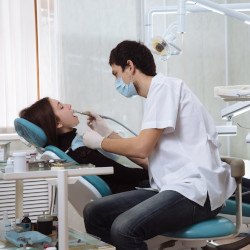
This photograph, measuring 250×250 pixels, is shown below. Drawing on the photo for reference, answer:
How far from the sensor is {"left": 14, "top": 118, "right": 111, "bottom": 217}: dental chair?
2094 mm

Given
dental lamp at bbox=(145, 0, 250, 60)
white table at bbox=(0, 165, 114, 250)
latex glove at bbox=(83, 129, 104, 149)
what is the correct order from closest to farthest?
white table at bbox=(0, 165, 114, 250)
latex glove at bbox=(83, 129, 104, 149)
dental lamp at bbox=(145, 0, 250, 60)

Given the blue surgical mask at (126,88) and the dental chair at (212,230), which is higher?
the blue surgical mask at (126,88)

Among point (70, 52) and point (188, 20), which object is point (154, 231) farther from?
point (188, 20)

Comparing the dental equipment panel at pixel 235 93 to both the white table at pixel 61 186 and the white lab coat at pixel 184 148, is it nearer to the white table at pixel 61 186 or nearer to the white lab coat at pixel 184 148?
the white lab coat at pixel 184 148

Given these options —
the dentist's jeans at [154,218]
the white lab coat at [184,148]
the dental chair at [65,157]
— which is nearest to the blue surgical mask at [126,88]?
the white lab coat at [184,148]

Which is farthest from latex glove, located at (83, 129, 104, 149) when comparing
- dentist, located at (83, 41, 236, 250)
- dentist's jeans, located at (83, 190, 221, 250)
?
dentist's jeans, located at (83, 190, 221, 250)

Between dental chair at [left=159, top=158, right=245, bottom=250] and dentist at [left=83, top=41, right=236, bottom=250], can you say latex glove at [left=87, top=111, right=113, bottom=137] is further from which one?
dental chair at [left=159, top=158, right=245, bottom=250]

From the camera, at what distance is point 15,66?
10.9 ft

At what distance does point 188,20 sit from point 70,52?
1.07m

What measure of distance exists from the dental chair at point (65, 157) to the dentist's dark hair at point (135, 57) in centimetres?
46

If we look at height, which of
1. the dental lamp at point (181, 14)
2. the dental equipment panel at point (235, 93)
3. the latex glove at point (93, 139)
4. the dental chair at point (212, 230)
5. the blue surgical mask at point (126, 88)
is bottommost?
the dental chair at point (212, 230)

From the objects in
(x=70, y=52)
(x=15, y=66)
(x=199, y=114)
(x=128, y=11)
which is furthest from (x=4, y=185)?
(x=199, y=114)

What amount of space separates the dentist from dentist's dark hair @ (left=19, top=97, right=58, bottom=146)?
265 millimetres

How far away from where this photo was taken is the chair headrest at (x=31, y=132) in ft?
6.91
